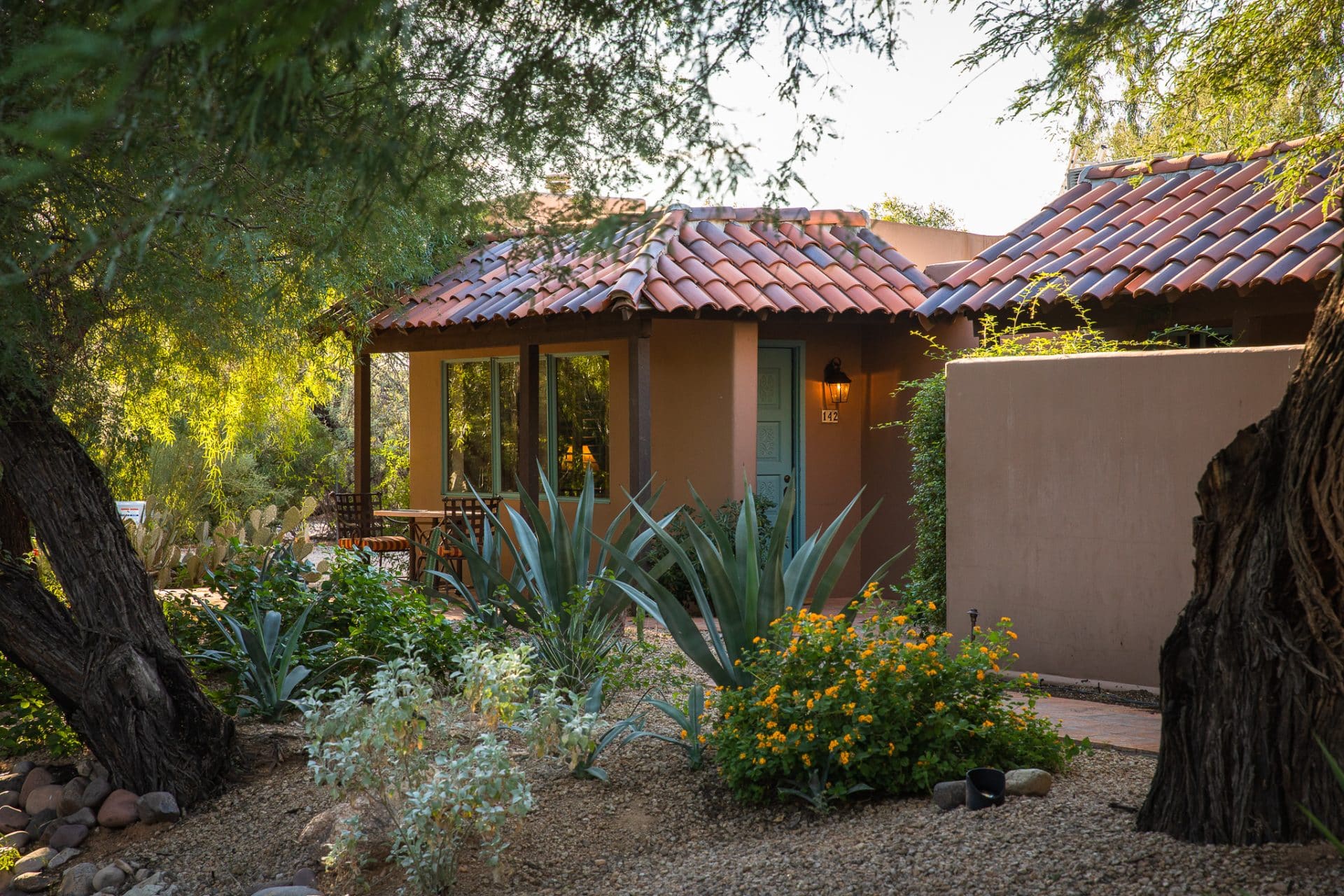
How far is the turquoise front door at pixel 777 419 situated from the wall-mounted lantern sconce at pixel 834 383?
0.96ft

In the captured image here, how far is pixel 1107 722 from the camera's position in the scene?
557cm

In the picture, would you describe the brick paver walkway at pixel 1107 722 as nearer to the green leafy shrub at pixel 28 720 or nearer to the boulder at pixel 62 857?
the boulder at pixel 62 857

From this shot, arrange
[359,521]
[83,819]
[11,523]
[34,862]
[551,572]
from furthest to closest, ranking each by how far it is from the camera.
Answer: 1. [359,521]
2. [11,523]
3. [551,572]
4. [83,819]
5. [34,862]

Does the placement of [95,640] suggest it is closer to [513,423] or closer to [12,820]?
[12,820]

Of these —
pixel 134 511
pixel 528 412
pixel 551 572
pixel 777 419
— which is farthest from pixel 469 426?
pixel 551 572

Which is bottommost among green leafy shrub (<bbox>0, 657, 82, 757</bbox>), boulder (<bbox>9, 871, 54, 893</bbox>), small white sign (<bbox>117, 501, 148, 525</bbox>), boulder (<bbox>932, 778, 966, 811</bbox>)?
boulder (<bbox>9, 871, 54, 893</bbox>)

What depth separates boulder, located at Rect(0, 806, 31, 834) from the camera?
17.7 feet

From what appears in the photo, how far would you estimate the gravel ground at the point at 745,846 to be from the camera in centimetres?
321

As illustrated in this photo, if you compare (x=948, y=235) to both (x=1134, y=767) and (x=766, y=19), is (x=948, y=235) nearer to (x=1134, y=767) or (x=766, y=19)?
(x=1134, y=767)

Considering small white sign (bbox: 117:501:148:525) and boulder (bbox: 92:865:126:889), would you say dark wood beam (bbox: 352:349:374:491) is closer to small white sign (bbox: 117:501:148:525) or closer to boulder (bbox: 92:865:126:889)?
small white sign (bbox: 117:501:148:525)

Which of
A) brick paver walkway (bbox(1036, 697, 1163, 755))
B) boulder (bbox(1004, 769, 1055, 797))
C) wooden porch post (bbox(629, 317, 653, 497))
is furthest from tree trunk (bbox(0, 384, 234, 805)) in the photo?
wooden porch post (bbox(629, 317, 653, 497))

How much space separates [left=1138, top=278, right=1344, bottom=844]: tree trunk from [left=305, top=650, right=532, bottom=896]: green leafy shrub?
208 cm

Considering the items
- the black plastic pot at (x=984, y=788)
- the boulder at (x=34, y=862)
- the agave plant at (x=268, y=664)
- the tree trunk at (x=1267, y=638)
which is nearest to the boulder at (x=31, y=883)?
the boulder at (x=34, y=862)

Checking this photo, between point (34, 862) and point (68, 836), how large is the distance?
156 millimetres
